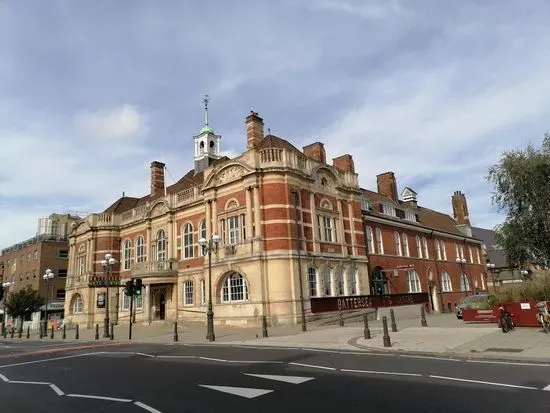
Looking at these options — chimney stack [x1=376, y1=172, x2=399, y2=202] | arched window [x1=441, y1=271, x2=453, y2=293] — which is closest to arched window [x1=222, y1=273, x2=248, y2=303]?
chimney stack [x1=376, y1=172, x2=399, y2=202]

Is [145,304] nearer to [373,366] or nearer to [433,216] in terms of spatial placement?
[373,366]

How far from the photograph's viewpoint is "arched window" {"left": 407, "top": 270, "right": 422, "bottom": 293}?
137 feet

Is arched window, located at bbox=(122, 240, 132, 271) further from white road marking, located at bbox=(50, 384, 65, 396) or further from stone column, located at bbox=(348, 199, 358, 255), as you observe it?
white road marking, located at bbox=(50, 384, 65, 396)

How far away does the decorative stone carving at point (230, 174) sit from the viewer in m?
30.0

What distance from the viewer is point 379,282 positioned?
123 feet

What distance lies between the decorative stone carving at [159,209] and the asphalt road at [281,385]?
24412 millimetres

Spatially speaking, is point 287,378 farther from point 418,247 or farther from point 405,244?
point 418,247

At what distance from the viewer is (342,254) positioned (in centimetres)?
3198

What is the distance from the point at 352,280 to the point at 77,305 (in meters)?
28.2

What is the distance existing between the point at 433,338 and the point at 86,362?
12.4 m

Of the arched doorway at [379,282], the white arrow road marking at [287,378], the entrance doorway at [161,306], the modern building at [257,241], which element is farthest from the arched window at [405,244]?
the white arrow road marking at [287,378]

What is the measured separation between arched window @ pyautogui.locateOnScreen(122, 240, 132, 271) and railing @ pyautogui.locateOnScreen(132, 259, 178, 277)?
702 cm

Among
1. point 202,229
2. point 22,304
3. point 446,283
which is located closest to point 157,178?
point 202,229

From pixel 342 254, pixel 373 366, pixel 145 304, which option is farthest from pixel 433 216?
pixel 373 366
